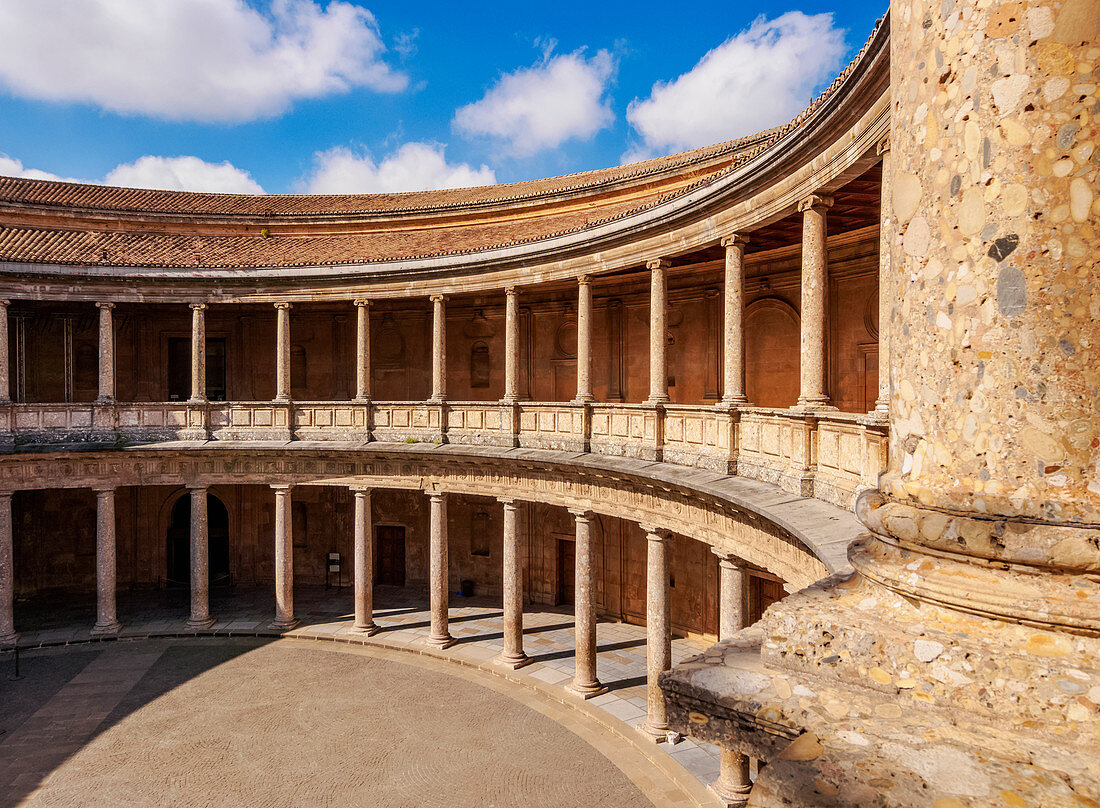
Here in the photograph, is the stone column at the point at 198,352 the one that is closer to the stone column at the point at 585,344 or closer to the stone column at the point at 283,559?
the stone column at the point at 283,559

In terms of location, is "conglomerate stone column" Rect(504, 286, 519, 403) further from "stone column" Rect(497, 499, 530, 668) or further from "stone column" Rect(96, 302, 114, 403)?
"stone column" Rect(96, 302, 114, 403)

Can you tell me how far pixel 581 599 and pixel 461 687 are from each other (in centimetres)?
409

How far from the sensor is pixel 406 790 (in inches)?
531

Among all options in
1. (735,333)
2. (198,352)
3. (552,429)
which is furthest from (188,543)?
(735,333)

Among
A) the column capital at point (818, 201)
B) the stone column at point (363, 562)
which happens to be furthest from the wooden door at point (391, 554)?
the column capital at point (818, 201)

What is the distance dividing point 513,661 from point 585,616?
10.2ft

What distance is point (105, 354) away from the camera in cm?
2169

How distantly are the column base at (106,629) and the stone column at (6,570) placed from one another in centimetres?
205

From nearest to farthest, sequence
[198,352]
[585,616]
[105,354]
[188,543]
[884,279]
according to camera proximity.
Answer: [884,279], [585,616], [105,354], [198,352], [188,543]

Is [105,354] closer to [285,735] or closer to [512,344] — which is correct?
[512,344]

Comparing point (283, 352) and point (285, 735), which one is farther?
point (283, 352)

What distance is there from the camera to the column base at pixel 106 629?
2169cm

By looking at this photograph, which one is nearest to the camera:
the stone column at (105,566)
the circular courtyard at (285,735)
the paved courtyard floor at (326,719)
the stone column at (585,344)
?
the circular courtyard at (285,735)

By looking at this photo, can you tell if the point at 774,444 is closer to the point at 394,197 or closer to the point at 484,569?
the point at 484,569
